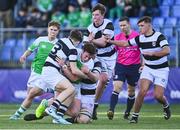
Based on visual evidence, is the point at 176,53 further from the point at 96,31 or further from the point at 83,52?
Result: the point at 83,52

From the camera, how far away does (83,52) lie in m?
17.4

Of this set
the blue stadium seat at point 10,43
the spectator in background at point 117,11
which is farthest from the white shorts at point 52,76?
the spectator in background at point 117,11

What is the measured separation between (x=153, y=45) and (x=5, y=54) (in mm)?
12309

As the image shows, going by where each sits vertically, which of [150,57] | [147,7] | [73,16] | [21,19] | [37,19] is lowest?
[21,19]

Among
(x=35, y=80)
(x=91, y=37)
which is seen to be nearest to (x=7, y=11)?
A: (x=35, y=80)

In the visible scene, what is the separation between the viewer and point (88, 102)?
1778 centimetres

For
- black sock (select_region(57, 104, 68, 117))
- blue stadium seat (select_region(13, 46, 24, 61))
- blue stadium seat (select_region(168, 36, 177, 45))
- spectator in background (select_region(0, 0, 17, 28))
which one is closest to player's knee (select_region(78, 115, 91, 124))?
black sock (select_region(57, 104, 68, 117))

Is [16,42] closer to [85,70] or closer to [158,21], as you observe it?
[158,21]

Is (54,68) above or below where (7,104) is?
above

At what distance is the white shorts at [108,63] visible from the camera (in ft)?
64.6

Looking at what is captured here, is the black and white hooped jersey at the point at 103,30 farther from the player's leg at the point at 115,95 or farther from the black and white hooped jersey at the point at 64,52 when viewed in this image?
the black and white hooped jersey at the point at 64,52

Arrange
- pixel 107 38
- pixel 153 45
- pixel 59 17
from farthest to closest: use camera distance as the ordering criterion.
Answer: pixel 59 17
pixel 107 38
pixel 153 45

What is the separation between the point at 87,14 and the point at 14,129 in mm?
14727

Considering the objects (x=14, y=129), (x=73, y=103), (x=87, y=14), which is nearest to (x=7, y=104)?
(x=87, y=14)
